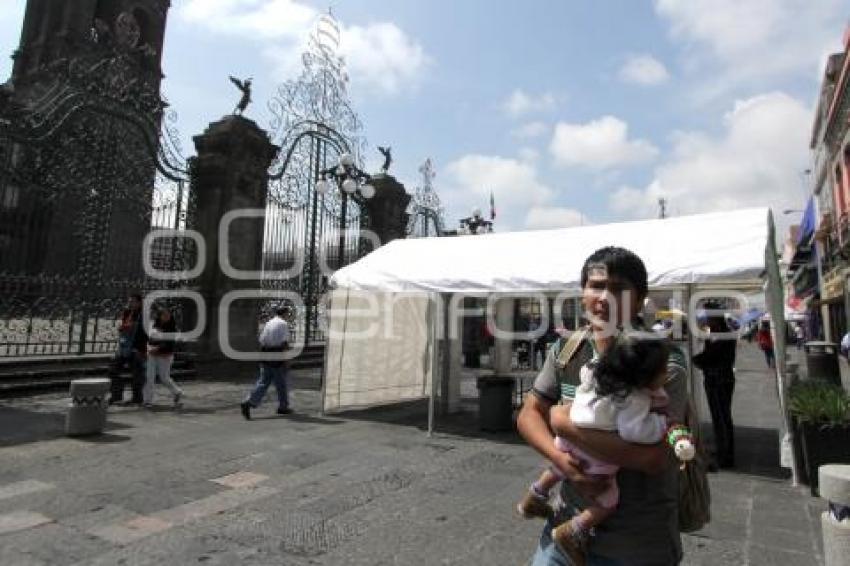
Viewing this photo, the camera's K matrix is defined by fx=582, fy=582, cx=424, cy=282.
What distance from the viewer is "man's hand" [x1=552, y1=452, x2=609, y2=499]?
1.94 meters

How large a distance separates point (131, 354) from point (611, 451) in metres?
10.2

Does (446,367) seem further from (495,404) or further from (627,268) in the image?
(627,268)

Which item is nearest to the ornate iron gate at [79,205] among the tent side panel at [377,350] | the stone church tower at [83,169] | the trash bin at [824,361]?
the stone church tower at [83,169]

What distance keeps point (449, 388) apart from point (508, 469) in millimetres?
4074

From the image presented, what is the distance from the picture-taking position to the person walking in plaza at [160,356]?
10.1m

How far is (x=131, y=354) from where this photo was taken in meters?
10.2

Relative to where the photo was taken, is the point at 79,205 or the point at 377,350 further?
the point at 79,205

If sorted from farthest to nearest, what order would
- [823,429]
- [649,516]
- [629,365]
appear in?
1. [823,429]
2. [649,516]
3. [629,365]

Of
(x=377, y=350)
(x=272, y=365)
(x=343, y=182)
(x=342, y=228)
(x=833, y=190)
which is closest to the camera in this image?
(x=272, y=365)

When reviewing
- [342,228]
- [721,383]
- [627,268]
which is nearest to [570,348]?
[627,268]

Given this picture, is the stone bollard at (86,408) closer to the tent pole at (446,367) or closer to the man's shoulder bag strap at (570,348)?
the tent pole at (446,367)

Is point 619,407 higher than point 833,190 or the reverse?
the reverse

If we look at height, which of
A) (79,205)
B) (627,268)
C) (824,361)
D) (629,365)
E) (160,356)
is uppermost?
(79,205)

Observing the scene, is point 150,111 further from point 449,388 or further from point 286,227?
point 449,388
